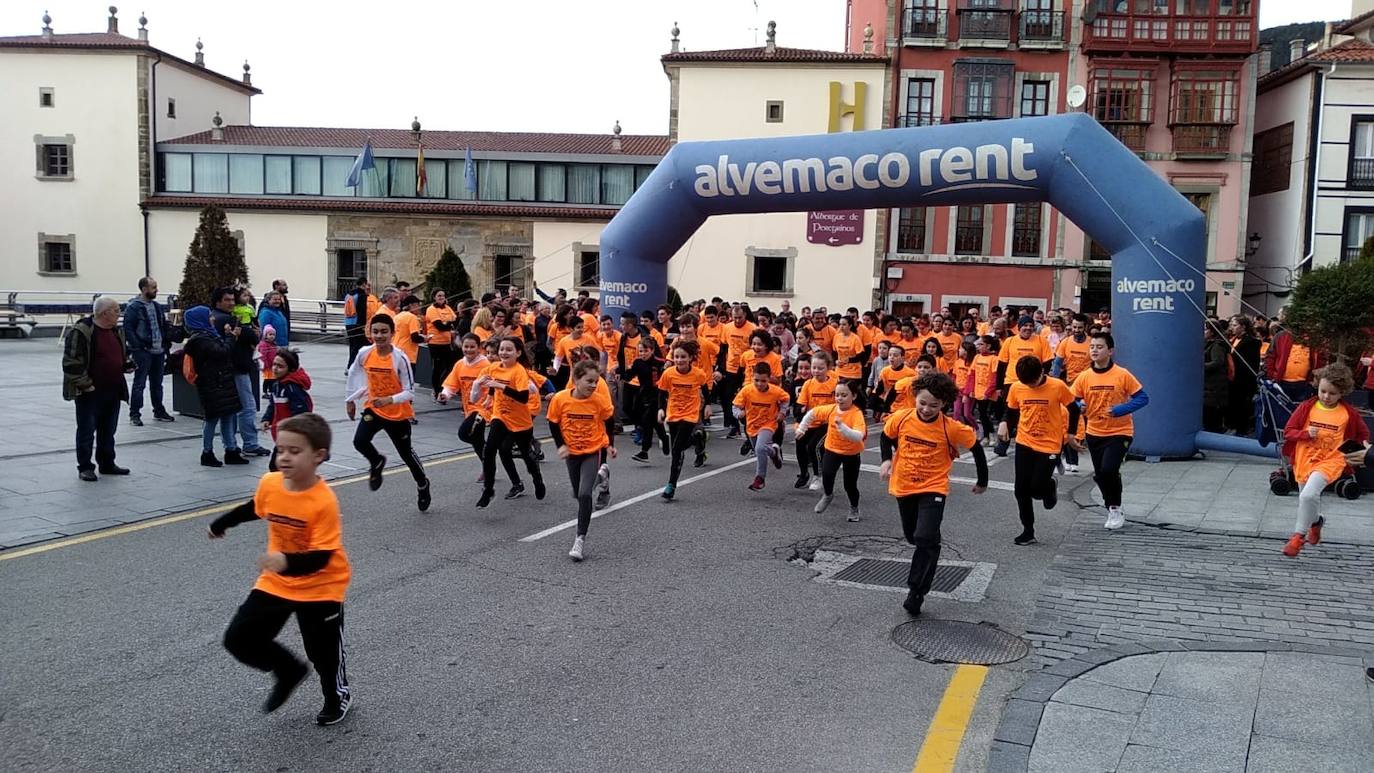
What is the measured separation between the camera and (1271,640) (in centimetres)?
609

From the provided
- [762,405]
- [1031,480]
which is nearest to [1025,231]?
[762,405]

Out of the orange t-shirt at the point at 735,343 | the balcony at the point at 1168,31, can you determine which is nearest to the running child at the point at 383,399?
the orange t-shirt at the point at 735,343

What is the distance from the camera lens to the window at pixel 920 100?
107 feet

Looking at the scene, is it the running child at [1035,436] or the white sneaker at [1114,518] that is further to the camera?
the white sneaker at [1114,518]

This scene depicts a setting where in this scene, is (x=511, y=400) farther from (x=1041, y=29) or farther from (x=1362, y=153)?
(x=1362, y=153)

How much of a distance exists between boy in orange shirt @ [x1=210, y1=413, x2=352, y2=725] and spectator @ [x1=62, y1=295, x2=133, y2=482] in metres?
6.19

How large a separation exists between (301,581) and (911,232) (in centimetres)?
3050

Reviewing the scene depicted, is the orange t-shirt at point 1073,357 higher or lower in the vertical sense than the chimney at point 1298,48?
lower

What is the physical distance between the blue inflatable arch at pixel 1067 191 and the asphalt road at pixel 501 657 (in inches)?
209

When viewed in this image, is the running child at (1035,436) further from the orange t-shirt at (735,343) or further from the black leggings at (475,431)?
the orange t-shirt at (735,343)

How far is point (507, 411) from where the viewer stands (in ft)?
31.1

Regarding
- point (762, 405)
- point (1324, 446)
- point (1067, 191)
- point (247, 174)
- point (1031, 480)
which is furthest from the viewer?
point (247, 174)

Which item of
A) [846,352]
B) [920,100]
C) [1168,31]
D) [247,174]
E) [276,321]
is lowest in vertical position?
[846,352]

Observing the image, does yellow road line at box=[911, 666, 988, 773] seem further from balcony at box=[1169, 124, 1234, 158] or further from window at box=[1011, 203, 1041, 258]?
balcony at box=[1169, 124, 1234, 158]
